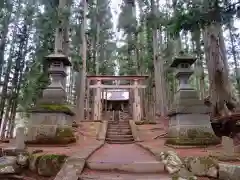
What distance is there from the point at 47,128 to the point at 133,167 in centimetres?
364

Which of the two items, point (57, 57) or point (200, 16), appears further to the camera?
point (57, 57)

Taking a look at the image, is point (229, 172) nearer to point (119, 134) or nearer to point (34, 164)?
point (34, 164)

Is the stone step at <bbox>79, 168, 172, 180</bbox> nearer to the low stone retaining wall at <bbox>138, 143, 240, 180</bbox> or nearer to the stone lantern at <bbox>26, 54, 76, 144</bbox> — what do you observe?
the low stone retaining wall at <bbox>138, 143, 240, 180</bbox>

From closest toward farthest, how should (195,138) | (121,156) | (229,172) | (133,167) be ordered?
(229,172)
(133,167)
(121,156)
(195,138)

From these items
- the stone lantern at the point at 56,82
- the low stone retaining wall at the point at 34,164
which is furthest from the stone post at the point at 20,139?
the stone lantern at the point at 56,82

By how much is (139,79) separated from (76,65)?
181 inches

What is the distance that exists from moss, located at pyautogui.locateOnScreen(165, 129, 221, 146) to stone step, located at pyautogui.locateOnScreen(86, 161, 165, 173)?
8.15 feet

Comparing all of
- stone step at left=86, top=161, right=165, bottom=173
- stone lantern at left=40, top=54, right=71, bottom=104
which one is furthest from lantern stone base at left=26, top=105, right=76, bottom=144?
stone step at left=86, top=161, right=165, bottom=173

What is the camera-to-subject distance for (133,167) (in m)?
3.90

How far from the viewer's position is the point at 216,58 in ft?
26.7

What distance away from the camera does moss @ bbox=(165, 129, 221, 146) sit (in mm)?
6211

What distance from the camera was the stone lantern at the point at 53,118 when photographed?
6.46 metres

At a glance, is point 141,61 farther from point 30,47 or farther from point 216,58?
point 216,58

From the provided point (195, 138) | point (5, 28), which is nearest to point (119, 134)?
point (195, 138)
